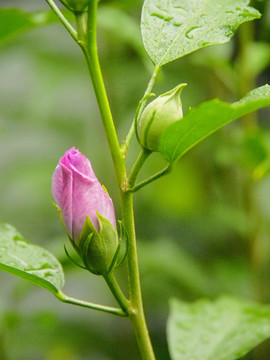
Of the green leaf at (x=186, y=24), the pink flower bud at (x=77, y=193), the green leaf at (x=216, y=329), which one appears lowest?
the green leaf at (x=216, y=329)

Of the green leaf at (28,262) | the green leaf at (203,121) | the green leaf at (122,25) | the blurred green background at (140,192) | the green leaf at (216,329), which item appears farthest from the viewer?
the blurred green background at (140,192)

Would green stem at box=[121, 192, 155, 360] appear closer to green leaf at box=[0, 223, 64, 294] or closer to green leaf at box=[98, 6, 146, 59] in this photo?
green leaf at box=[0, 223, 64, 294]

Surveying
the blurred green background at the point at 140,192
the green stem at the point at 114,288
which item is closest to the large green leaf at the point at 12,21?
the blurred green background at the point at 140,192

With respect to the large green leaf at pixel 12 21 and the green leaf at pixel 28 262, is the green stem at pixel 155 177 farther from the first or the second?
the large green leaf at pixel 12 21

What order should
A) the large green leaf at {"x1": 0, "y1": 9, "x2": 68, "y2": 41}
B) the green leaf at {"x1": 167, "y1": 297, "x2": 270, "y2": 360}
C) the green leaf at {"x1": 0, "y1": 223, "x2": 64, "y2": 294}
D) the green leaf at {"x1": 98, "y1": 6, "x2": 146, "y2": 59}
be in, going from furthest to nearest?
1. the green leaf at {"x1": 98, "y1": 6, "x2": 146, "y2": 59}
2. the large green leaf at {"x1": 0, "y1": 9, "x2": 68, "y2": 41}
3. the green leaf at {"x1": 167, "y1": 297, "x2": 270, "y2": 360}
4. the green leaf at {"x1": 0, "y1": 223, "x2": 64, "y2": 294}

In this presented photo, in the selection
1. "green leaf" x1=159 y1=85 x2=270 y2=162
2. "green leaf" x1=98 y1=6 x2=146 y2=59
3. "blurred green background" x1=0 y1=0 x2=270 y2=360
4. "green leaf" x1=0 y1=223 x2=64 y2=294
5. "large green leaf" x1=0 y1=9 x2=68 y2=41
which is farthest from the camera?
"blurred green background" x1=0 y1=0 x2=270 y2=360

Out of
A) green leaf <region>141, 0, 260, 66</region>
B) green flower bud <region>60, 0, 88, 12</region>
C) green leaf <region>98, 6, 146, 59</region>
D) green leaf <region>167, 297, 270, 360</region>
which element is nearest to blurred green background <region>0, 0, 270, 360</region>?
green leaf <region>98, 6, 146, 59</region>

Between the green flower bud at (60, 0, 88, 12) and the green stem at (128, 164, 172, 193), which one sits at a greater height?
the green flower bud at (60, 0, 88, 12)

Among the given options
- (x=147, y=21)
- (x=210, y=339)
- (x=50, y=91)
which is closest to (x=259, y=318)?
(x=210, y=339)
